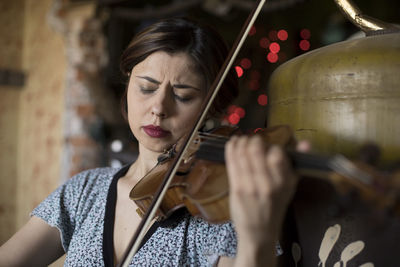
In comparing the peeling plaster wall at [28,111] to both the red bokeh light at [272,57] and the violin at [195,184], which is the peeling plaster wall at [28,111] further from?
the violin at [195,184]

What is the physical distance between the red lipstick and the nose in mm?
35

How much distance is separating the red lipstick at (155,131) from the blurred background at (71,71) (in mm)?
1584

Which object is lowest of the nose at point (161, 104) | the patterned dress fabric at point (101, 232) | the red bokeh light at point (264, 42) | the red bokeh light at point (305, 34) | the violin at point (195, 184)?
the patterned dress fabric at point (101, 232)

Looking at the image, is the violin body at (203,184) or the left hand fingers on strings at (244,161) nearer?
the left hand fingers on strings at (244,161)

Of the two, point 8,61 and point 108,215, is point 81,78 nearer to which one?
point 8,61

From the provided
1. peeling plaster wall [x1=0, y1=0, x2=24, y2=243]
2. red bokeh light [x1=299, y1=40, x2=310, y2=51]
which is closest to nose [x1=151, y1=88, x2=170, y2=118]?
peeling plaster wall [x1=0, y1=0, x2=24, y2=243]

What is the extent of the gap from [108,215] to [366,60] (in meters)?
0.73

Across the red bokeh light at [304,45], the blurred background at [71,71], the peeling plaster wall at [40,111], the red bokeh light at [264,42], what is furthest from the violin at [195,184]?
the red bokeh light at [264,42]

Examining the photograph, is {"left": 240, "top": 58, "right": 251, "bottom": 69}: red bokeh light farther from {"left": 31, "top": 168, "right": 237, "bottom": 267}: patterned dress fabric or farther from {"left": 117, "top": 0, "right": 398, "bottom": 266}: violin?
{"left": 117, "top": 0, "right": 398, "bottom": 266}: violin

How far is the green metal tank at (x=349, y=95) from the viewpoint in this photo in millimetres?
743

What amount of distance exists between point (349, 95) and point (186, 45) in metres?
0.44

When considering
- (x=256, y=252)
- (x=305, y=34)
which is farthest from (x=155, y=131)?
(x=305, y=34)

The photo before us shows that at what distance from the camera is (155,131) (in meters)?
1.03

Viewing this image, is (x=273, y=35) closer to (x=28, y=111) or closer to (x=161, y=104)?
(x=28, y=111)
